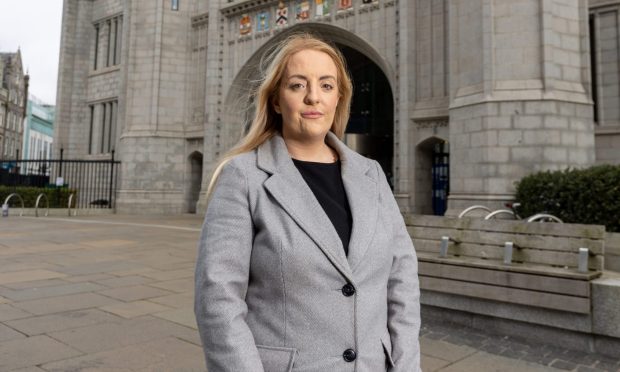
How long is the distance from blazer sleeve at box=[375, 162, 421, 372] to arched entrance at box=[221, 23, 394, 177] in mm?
16612

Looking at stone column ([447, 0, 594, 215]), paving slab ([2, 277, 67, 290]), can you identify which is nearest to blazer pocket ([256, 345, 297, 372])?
paving slab ([2, 277, 67, 290])

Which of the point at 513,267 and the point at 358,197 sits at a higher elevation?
the point at 358,197

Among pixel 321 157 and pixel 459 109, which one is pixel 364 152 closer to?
pixel 459 109

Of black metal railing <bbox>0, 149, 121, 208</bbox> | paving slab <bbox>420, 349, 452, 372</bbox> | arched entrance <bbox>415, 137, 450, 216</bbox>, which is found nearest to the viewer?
paving slab <bbox>420, 349, 452, 372</bbox>

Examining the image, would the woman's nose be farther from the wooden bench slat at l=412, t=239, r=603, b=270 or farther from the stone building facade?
the wooden bench slat at l=412, t=239, r=603, b=270

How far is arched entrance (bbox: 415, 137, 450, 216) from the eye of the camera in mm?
14930

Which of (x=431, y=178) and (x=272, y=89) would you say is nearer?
(x=272, y=89)

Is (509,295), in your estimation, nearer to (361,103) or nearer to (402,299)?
(402,299)

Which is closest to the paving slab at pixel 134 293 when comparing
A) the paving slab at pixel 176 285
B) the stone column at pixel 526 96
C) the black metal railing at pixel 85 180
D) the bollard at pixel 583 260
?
the paving slab at pixel 176 285

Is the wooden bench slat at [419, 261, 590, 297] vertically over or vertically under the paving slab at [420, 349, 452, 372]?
over

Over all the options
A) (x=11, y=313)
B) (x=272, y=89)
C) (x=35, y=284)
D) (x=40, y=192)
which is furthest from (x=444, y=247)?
(x=40, y=192)

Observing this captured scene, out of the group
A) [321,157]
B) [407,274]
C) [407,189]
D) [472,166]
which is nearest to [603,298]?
[407,274]

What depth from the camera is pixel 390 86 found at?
1883 cm

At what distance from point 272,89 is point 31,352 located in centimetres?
305
